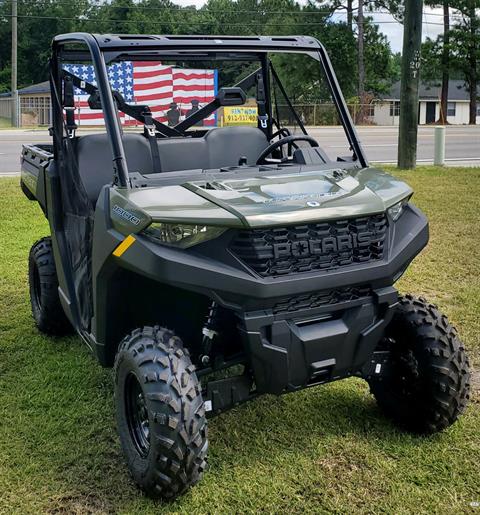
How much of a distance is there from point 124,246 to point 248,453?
1172 mm

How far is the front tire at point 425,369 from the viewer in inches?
126

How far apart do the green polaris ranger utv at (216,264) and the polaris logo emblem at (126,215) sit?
0.5 inches

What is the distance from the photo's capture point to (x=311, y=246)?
275 centimetres

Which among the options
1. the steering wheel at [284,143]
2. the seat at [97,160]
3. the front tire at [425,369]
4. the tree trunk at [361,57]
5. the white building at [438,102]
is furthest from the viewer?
the white building at [438,102]

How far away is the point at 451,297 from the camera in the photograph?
17.7ft

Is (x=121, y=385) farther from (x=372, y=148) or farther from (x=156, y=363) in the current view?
(x=372, y=148)

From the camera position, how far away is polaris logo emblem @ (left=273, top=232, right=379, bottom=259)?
2.70 m


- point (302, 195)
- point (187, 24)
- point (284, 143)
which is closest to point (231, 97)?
point (284, 143)

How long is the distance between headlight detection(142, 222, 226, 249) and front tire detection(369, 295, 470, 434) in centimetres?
115

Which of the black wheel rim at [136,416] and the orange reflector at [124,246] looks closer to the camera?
the orange reflector at [124,246]

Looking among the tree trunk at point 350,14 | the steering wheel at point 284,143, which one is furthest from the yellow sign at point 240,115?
the tree trunk at point 350,14

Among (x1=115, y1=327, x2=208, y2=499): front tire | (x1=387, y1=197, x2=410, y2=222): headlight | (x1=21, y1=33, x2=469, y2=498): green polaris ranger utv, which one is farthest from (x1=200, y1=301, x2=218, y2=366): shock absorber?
(x1=387, y1=197, x2=410, y2=222): headlight

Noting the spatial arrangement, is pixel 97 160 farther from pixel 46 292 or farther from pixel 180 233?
pixel 180 233

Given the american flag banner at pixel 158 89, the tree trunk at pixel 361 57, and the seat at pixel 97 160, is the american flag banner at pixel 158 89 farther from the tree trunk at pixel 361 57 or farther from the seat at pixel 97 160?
the tree trunk at pixel 361 57
